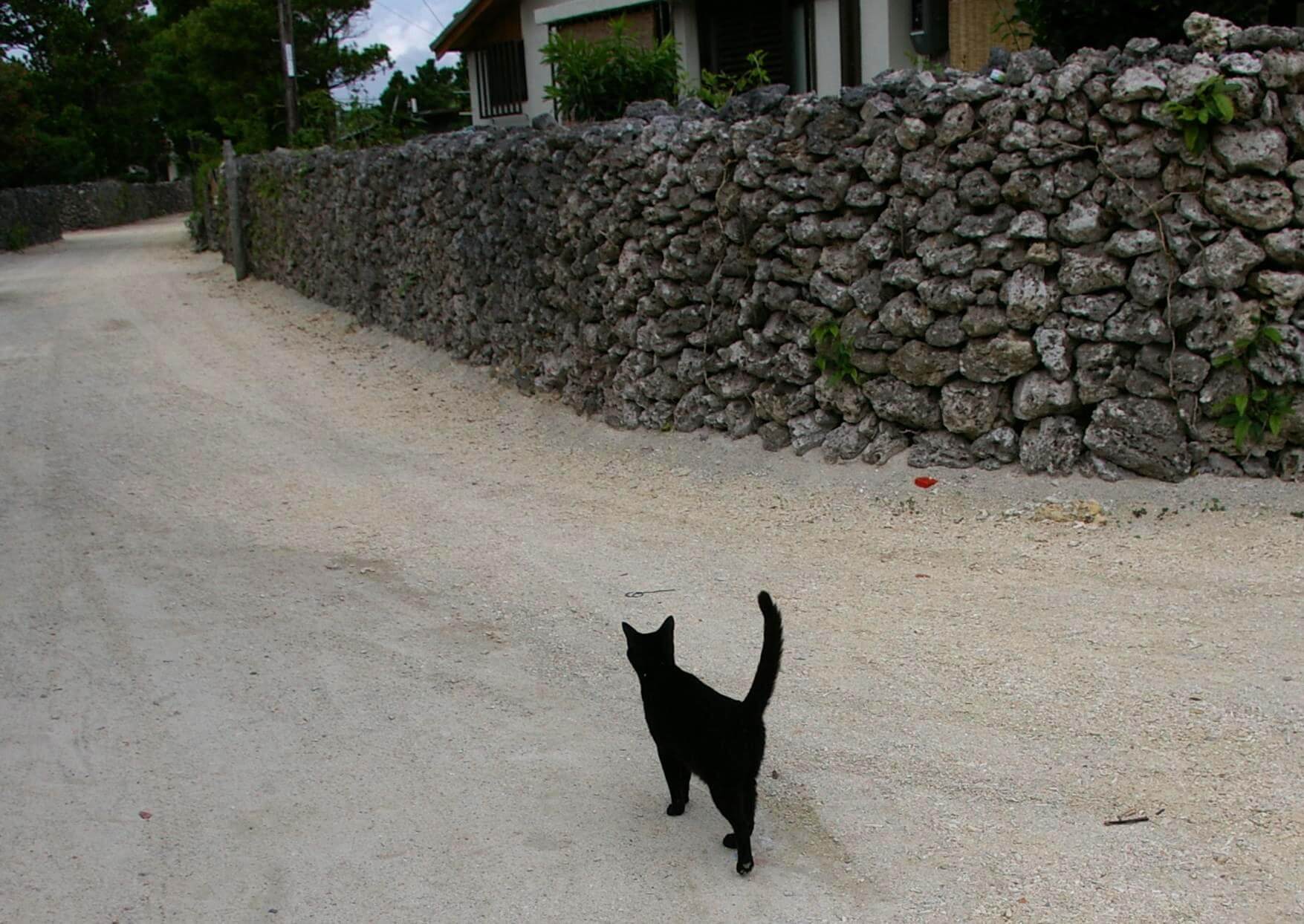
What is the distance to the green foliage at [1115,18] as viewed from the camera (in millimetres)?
9859

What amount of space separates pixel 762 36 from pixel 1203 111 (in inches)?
436

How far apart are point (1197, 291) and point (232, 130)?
3089 centimetres

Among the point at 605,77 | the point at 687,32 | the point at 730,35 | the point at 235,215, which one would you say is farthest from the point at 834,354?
the point at 235,215

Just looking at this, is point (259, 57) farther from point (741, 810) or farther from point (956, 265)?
point (741, 810)

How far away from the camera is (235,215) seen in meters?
21.7

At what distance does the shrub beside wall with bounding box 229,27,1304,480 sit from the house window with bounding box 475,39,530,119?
10.8 m

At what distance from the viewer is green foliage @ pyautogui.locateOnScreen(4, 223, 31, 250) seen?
34.4 metres

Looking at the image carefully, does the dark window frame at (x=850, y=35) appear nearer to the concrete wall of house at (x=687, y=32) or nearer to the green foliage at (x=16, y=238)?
the concrete wall of house at (x=687, y=32)

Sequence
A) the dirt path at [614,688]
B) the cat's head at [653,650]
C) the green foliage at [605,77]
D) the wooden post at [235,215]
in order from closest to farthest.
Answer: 1. the dirt path at [614,688]
2. the cat's head at [653,650]
3. the green foliage at [605,77]
4. the wooden post at [235,215]

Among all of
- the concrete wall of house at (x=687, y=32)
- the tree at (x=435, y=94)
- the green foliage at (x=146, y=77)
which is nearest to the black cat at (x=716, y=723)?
the concrete wall of house at (x=687, y=32)

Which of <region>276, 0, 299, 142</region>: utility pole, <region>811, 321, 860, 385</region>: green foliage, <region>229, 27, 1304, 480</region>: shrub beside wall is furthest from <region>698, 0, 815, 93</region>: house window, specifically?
<region>276, 0, 299, 142</region>: utility pole

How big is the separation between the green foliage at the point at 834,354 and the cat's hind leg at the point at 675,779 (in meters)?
4.95

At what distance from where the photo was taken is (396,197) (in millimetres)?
14773

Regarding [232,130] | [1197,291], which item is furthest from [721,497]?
[232,130]
